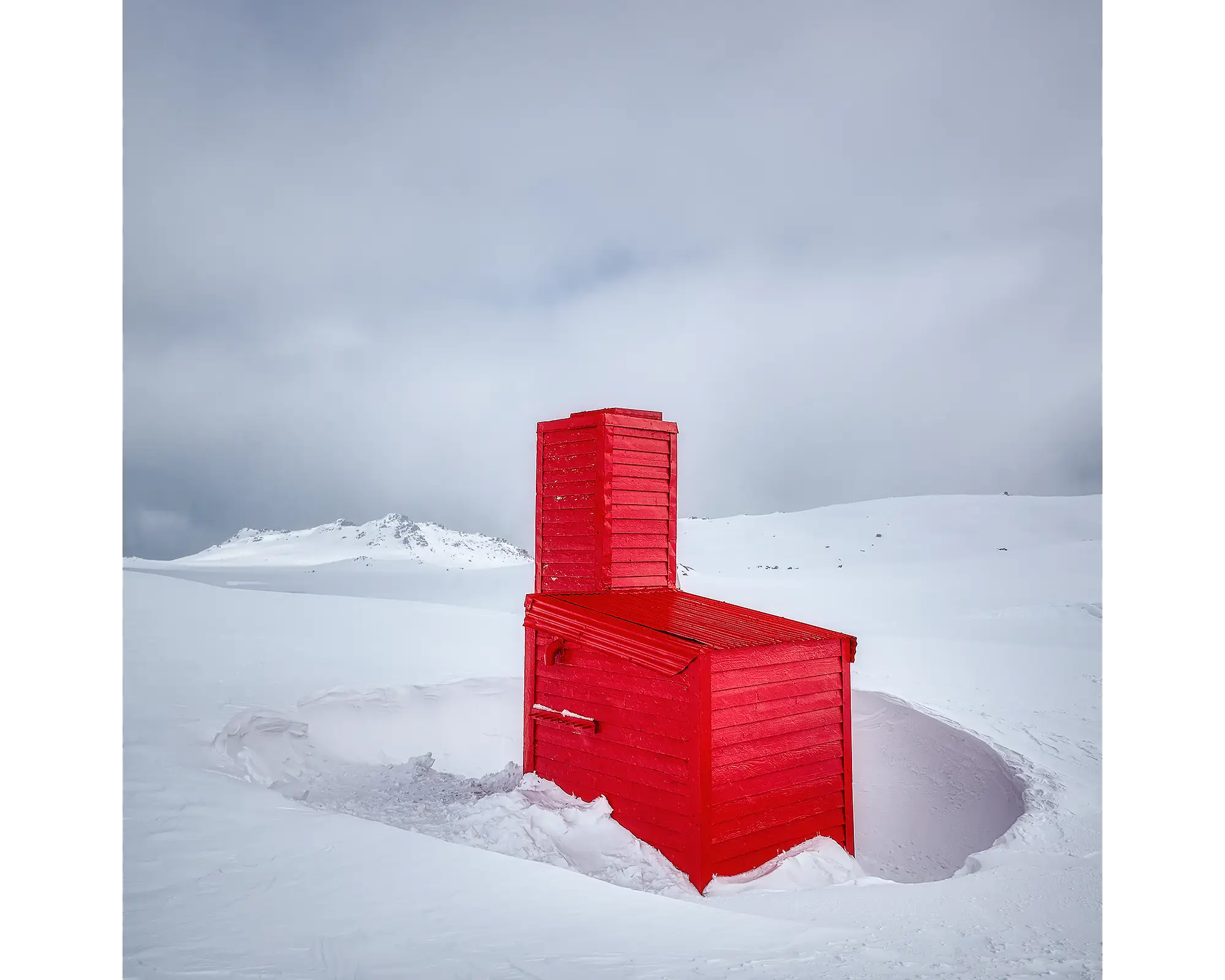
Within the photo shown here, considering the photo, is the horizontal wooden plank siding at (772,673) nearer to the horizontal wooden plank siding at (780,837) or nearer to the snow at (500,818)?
the horizontal wooden plank siding at (780,837)

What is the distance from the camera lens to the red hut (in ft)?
24.4

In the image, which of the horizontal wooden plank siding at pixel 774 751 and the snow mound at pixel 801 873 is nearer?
the snow mound at pixel 801 873

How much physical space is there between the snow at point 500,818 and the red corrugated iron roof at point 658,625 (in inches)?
69.2

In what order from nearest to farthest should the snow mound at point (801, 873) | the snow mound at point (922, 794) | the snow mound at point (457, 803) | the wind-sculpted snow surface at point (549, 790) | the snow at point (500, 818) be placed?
the snow at point (500, 818), the snow mound at point (801, 873), the snow mound at point (457, 803), the wind-sculpted snow surface at point (549, 790), the snow mound at point (922, 794)

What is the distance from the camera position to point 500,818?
7.93m

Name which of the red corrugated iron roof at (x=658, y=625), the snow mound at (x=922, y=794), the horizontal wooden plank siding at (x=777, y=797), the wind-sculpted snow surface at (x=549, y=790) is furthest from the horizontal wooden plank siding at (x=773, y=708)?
the snow mound at (x=922, y=794)

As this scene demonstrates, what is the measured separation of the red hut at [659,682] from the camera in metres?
7.45

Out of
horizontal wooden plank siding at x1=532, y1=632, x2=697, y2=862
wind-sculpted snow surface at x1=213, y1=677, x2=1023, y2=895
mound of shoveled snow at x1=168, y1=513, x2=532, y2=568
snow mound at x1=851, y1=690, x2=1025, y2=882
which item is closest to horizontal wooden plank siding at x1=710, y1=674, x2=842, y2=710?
horizontal wooden plank siding at x1=532, y1=632, x2=697, y2=862

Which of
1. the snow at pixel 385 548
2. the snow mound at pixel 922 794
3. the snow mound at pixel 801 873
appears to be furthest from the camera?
the snow at pixel 385 548

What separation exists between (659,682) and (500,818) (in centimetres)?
212

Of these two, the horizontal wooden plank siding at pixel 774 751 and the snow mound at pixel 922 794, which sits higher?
the horizontal wooden plank siding at pixel 774 751

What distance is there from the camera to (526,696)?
31.2ft

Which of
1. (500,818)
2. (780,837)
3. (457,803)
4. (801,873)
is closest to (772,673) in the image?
(780,837)

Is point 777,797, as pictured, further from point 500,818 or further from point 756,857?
point 500,818
